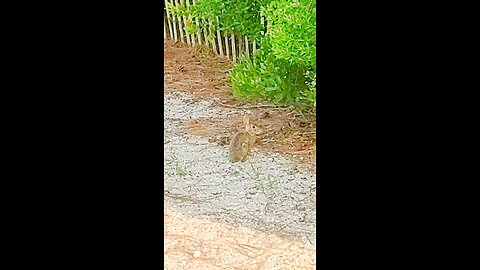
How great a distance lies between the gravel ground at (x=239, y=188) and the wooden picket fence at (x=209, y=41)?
3.97 feet

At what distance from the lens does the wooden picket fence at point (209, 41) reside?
16.0ft

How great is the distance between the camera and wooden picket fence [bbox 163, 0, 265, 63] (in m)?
4.88

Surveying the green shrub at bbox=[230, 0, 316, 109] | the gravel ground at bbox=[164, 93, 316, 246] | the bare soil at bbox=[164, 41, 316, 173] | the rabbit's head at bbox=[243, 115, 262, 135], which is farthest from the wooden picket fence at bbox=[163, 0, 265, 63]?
the gravel ground at bbox=[164, 93, 316, 246]

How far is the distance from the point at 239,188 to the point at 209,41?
7.94ft

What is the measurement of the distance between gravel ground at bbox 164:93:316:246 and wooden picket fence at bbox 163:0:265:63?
1211 mm

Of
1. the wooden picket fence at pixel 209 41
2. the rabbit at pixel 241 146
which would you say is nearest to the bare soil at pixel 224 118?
the wooden picket fence at pixel 209 41

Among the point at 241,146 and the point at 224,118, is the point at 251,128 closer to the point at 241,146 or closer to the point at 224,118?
the point at 241,146

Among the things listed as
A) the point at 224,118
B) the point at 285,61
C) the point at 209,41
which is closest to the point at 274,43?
the point at 285,61
